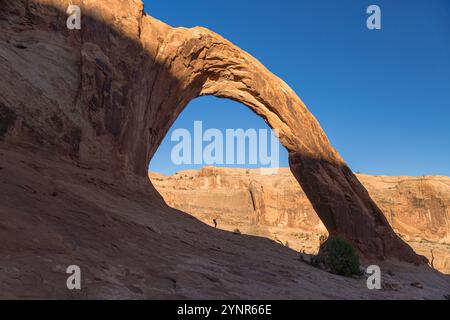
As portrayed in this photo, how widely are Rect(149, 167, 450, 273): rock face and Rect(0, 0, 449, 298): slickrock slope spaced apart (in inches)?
983

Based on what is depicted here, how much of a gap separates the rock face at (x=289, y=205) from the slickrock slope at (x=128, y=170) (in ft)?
81.9

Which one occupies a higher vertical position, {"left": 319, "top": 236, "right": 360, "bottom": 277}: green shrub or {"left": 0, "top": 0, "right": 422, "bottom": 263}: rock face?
{"left": 0, "top": 0, "right": 422, "bottom": 263}: rock face

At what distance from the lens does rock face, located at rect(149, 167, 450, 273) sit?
1777 inches

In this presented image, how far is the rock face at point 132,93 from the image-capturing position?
35.5 ft

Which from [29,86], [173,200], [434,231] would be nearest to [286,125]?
[29,86]

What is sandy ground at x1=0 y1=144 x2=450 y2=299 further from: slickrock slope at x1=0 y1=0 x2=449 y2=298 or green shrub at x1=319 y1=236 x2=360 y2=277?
green shrub at x1=319 y1=236 x2=360 y2=277

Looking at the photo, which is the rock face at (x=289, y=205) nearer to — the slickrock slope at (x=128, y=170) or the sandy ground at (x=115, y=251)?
the slickrock slope at (x=128, y=170)

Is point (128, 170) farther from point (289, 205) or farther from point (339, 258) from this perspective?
point (289, 205)

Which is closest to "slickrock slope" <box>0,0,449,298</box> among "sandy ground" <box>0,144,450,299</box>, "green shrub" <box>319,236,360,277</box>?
"sandy ground" <box>0,144,450,299</box>

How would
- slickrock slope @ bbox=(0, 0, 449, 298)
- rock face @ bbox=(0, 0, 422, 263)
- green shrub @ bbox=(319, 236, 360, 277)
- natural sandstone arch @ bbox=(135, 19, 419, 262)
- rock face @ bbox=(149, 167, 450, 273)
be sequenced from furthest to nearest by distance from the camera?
rock face @ bbox=(149, 167, 450, 273)
natural sandstone arch @ bbox=(135, 19, 419, 262)
green shrub @ bbox=(319, 236, 360, 277)
rock face @ bbox=(0, 0, 422, 263)
slickrock slope @ bbox=(0, 0, 449, 298)

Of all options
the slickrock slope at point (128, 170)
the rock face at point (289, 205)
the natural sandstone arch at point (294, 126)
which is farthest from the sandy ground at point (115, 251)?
the rock face at point (289, 205)

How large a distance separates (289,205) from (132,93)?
38817 millimetres

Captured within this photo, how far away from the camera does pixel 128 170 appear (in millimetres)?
12523

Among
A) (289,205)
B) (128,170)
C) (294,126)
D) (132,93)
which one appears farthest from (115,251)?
(289,205)
